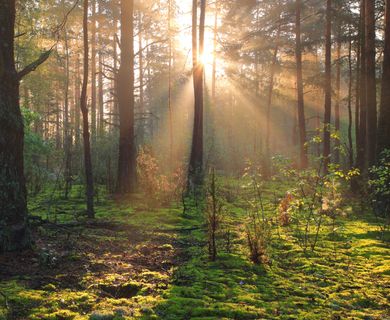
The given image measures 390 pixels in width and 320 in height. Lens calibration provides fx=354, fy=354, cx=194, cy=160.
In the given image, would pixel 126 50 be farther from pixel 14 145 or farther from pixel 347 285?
pixel 347 285

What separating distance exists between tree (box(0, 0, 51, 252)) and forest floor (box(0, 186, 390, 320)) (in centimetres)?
28

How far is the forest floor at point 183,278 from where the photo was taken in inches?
119

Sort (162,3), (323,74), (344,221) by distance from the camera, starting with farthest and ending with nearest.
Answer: (323,74)
(162,3)
(344,221)

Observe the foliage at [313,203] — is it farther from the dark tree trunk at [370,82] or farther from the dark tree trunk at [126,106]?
the dark tree trunk at [126,106]

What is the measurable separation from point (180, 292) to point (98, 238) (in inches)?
100

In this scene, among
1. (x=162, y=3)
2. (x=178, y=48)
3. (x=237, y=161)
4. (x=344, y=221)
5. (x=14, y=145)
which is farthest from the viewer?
(x=178, y=48)

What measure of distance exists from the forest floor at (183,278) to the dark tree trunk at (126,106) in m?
3.72

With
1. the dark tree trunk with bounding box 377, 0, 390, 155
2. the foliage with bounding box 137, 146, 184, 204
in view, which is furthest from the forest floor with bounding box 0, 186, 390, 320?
the dark tree trunk with bounding box 377, 0, 390, 155

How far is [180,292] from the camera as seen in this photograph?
3.45 m

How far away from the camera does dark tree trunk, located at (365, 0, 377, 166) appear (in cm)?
994

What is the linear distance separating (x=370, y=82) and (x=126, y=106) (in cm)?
701

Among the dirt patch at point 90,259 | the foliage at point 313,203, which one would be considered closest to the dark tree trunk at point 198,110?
the foliage at point 313,203

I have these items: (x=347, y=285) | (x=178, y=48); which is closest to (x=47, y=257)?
A: (x=347, y=285)

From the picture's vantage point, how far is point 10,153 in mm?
4215
